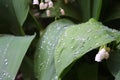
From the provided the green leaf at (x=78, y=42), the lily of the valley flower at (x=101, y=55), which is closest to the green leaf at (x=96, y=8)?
the green leaf at (x=78, y=42)

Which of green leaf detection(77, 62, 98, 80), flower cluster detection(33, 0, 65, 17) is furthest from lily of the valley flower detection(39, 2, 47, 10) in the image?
green leaf detection(77, 62, 98, 80)

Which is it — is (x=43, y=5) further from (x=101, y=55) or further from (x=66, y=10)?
(x=101, y=55)

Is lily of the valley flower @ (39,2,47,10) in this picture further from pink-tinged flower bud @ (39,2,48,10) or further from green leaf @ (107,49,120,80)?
green leaf @ (107,49,120,80)

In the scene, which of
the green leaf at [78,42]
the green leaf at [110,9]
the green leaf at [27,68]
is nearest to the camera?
the green leaf at [78,42]

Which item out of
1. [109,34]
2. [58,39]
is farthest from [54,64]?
[109,34]

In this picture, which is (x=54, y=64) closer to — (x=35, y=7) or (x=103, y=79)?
(x=103, y=79)

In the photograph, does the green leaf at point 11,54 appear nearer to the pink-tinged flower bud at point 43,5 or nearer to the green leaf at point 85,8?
the pink-tinged flower bud at point 43,5

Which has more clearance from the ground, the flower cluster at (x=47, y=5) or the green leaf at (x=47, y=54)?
the flower cluster at (x=47, y=5)
